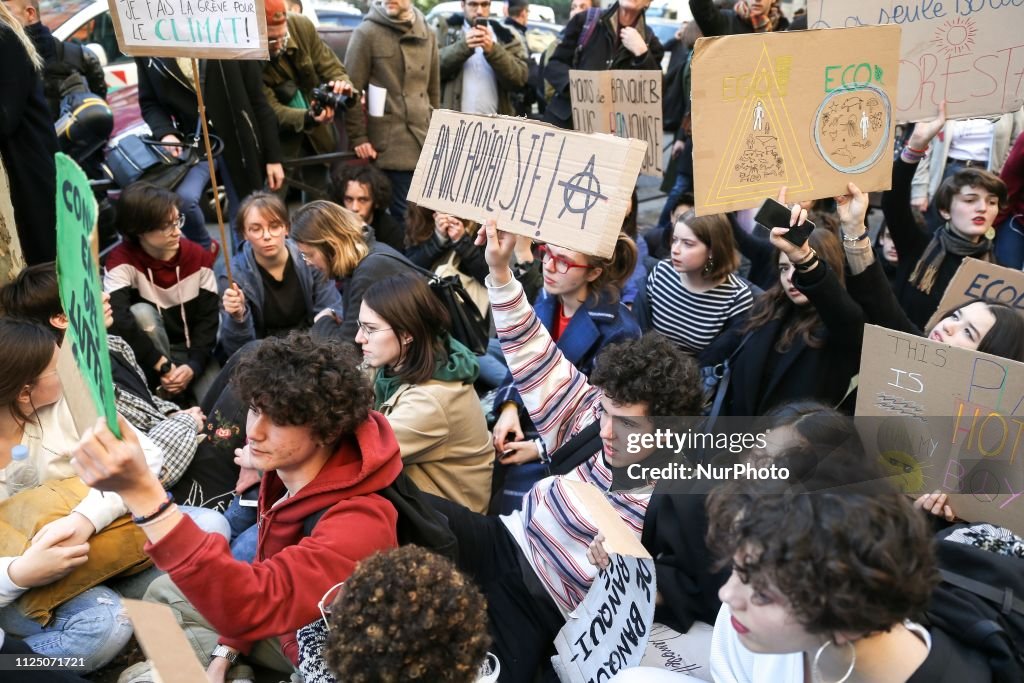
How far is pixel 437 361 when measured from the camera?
324 cm

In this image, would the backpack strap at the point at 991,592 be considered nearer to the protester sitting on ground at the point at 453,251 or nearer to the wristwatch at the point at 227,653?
the wristwatch at the point at 227,653

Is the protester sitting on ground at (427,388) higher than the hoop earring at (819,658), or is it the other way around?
A: the hoop earring at (819,658)

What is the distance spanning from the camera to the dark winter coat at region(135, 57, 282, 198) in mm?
5332

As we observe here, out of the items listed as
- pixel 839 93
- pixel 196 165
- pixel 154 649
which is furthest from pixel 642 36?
pixel 154 649

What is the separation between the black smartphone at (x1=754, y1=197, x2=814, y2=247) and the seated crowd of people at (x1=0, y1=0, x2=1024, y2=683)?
3 cm

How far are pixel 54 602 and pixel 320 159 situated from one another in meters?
4.27

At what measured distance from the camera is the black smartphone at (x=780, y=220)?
2914 mm

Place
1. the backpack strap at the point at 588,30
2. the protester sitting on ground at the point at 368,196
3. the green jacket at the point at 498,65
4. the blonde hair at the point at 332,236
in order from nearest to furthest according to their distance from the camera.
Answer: the blonde hair at the point at 332,236 < the protester sitting on ground at the point at 368,196 < the backpack strap at the point at 588,30 < the green jacket at the point at 498,65

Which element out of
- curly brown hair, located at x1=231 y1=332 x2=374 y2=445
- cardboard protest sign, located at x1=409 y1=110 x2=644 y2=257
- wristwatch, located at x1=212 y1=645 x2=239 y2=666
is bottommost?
wristwatch, located at x1=212 y1=645 x2=239 y2=666

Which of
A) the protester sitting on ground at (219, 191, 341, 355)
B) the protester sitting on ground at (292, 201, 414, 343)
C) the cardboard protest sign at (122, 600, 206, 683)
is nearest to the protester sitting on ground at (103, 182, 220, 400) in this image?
the protester sitting on ground at (219, 191, 341, 355)

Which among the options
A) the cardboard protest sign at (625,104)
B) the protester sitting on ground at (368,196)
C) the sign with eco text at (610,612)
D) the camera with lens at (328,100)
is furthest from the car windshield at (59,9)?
the sign with eco text at (610,612)

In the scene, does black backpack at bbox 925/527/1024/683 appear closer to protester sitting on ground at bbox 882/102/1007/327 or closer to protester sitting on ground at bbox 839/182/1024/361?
protester sitting on ground at bbox 839/182/1024/361

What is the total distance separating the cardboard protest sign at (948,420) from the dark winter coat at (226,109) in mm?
4084

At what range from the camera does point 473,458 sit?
3.27 m
